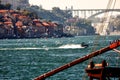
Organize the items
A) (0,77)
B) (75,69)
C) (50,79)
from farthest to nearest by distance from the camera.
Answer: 1. (75,69)
2. (0,77)
3. (50,79)

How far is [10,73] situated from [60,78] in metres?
11.2

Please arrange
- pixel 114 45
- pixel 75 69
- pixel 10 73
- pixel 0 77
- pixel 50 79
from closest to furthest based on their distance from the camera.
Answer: pixel 114 45, pixel 50 79, pixel 0 77, pixel 10 73, pixel 75 69

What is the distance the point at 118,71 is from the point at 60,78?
31.6 m

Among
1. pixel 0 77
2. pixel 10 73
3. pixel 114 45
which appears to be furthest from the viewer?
pixel 10 73

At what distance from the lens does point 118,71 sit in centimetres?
3428

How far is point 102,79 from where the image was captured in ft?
110

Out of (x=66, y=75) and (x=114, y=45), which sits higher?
(x=114, y=45)

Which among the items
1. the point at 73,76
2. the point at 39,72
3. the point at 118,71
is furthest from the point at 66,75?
the point at 118,71

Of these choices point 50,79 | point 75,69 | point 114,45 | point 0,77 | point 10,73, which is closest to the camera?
point 114,45

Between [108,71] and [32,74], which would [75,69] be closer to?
[32,74]

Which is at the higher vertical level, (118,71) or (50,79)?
(118,71)

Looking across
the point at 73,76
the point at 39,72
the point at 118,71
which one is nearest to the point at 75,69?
the point at 39,72

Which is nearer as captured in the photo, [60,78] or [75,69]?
[60,78]

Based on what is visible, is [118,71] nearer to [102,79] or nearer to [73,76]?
[102,79]
